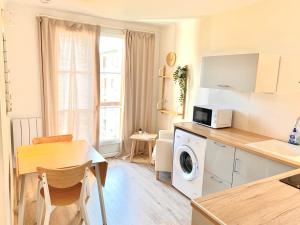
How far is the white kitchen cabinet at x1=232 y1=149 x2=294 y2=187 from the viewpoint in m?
2.10

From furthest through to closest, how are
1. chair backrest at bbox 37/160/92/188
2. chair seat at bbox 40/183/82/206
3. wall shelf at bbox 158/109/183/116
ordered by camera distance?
wall shelf at bbox 158/109/183/116, chair seat at bbox 40/183/82/206, chair backrest at bbox 37/160/92/188

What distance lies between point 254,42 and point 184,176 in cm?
201

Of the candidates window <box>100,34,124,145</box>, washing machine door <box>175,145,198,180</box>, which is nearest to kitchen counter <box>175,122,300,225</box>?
washing machine door <box>175,145,198,180</box>

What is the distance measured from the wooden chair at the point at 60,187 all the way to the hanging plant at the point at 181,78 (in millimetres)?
2360

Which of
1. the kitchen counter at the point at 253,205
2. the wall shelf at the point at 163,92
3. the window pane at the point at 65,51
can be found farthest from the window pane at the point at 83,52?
the kitchen counter at the point at 253,205

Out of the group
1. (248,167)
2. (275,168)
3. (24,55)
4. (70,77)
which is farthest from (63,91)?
(275,168)

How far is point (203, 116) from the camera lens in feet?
10.7

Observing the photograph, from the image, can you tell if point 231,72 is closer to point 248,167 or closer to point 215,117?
point 215,117

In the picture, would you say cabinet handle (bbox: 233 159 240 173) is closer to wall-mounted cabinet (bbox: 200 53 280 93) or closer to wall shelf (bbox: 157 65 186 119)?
wall-mounted cabinet (bbox: 200 53 280 93)

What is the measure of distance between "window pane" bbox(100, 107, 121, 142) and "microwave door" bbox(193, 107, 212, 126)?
1735 mm

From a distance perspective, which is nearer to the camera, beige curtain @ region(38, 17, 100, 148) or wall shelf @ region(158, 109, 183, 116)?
beige curtain @ region(38, 17, 100, 148)

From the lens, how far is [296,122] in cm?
251

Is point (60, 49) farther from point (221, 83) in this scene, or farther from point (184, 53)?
point (221, 83)

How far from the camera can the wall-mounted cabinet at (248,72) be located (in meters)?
2.56
